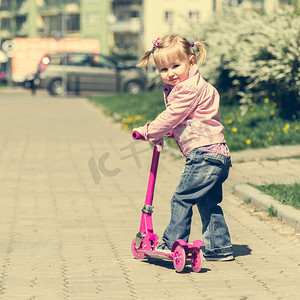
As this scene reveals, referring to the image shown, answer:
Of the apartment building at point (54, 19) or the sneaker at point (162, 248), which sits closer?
the sneaker at point (162, 248)

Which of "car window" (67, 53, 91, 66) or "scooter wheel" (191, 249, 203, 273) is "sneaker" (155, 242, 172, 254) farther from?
"car window" (67, 53, 91, 66)

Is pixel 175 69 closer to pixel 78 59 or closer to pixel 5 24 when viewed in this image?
pixel 78 59

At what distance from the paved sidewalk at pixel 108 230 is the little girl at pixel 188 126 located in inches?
18.8

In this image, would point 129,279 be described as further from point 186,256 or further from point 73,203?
point 73,203

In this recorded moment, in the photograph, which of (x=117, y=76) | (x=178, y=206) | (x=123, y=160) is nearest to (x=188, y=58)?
(x=178, y=206)

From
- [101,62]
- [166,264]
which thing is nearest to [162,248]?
[166,264]

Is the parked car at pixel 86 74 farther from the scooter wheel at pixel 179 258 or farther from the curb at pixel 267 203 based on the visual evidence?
the scooter wheel at pixel 179 258

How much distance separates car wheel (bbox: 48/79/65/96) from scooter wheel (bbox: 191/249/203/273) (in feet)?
79.1

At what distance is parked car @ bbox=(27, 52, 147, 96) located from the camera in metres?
28.4

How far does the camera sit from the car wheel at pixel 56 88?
1133 inches

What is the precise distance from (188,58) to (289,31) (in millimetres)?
7996

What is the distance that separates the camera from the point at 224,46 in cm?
1497

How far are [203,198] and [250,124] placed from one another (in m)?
8.00

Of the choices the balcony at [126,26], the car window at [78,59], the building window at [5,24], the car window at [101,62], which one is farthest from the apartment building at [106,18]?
the car window at [78,59]
